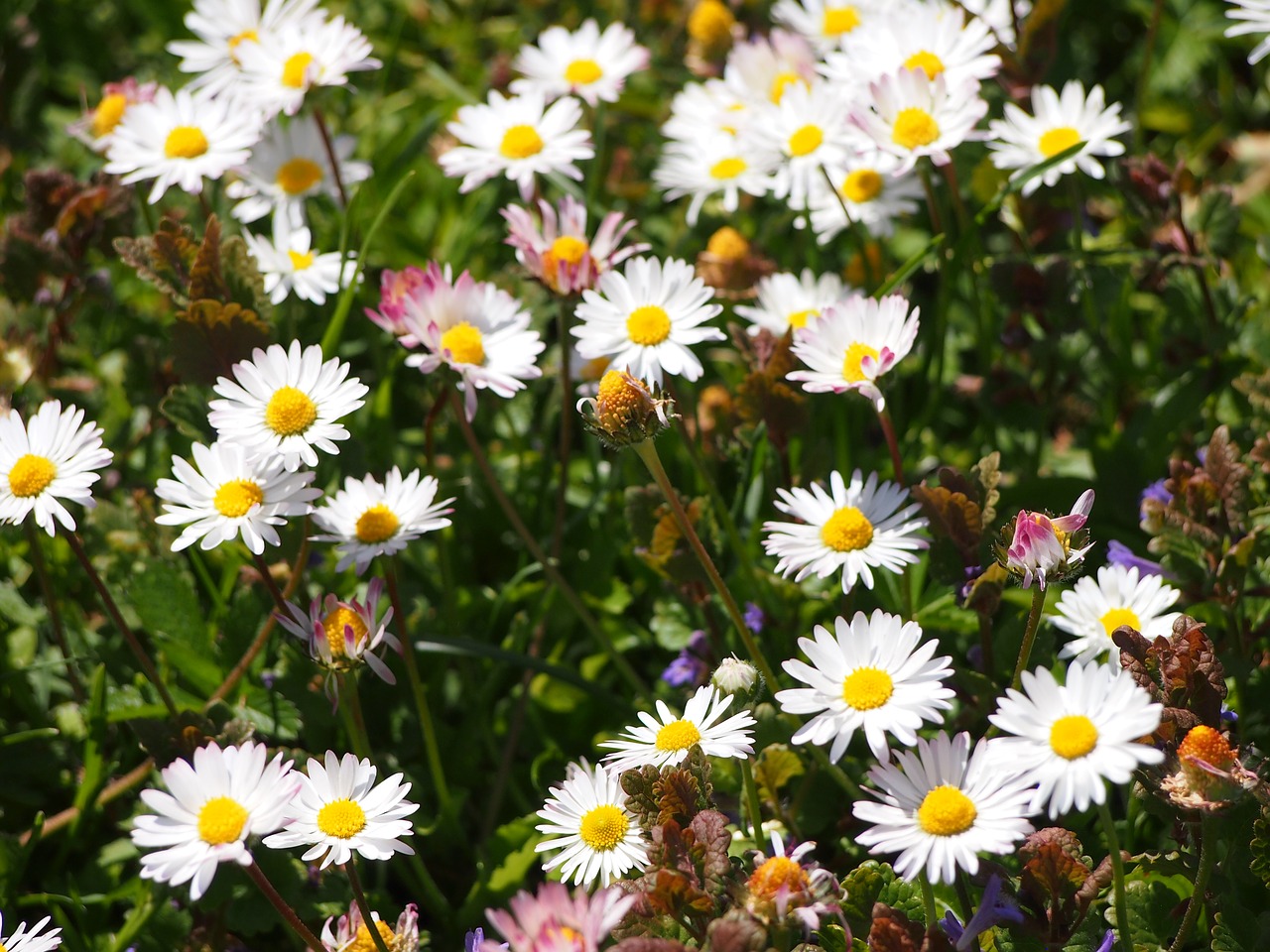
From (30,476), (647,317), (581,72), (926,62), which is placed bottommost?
(30,476)

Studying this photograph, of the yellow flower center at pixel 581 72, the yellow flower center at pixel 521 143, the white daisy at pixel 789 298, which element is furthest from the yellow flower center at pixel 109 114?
the white daisy at pixel 789 298

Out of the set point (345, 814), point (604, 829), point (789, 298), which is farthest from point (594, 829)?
point (789, 298)

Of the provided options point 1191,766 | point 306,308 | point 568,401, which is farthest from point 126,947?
point 1191,766

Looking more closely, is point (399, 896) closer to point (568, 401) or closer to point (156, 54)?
point (568, 401)

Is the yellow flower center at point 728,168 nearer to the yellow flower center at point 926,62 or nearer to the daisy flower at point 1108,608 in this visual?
the yellow flower center at point 926,62

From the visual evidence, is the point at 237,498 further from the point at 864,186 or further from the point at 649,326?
the point at 864,186
